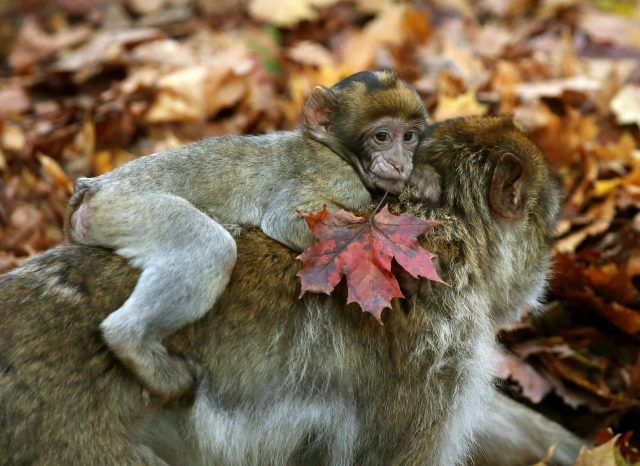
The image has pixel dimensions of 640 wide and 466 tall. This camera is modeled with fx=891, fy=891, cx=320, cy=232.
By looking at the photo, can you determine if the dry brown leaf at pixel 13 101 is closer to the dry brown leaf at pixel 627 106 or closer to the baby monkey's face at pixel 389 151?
the baby monkey's face at pixel 389 151

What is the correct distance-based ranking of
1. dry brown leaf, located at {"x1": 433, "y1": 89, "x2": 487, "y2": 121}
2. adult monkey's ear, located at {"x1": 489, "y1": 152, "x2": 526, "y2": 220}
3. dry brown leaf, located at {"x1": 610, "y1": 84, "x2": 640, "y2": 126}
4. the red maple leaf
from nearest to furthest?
the red maple leaf
adult monkey's ear, located at {"x1": 489, "y1": 152, "x2": 526, "y2": 220}
dry brown leaf, located at {"x1": 433, "y1": 89, "x2": 487, "y2": 121}
dry brown leaf, located at {"x1": 610, "y1": 84, "x2": 640, "y2": 126}

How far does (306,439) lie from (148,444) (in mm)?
769

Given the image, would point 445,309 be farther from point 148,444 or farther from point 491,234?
point 148,444

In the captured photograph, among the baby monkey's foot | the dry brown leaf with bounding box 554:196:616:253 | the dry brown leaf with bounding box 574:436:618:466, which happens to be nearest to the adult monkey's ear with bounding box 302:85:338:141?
the baby monkey's foot

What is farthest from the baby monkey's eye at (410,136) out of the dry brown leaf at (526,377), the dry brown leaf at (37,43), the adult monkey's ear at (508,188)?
the dry brown leaf at (37,43)

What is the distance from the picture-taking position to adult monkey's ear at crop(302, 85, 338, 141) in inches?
183

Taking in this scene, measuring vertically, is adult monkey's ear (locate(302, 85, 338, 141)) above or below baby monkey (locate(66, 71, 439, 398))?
above

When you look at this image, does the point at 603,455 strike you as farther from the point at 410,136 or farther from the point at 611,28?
the point at 611,28

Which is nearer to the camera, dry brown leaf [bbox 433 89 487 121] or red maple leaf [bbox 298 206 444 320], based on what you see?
red maple leaf [bbox 298 206 444 320]

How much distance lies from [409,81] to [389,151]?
4.02 m

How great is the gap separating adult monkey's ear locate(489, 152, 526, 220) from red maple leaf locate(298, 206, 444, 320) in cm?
43

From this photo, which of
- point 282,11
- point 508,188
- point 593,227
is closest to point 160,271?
point 508,188

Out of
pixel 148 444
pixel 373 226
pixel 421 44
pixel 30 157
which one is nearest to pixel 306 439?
pixel 148 444

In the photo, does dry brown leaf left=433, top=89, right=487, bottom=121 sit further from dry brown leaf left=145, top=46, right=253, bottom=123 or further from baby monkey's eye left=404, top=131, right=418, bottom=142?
baby monkey's eye left=404, top=131, right=418, bottom=142
